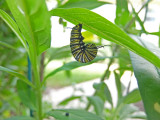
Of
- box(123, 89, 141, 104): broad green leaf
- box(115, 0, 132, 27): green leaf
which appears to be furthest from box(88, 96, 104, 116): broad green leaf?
box(115, 0, 132, 27): green leaf

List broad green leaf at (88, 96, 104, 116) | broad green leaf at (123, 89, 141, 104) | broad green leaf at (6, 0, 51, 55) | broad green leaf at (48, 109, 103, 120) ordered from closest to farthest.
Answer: broad green leaf at (6, 0, 51, 55) → broad green leaf at (48, 109, 103, 120) → broad green leaf at (123, 89, 141, 104) → broad green leaf at (88, 96, 104, 116)

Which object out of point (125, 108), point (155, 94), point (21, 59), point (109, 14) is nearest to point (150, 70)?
point (155, 94)

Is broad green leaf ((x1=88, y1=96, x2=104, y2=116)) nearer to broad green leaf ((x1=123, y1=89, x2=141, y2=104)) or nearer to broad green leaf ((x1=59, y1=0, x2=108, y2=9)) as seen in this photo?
broad green leaf ((x1=123, y1=89, x2=141, y2=104))

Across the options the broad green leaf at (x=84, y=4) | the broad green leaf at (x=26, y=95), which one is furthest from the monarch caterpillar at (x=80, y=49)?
the broad green leaf at (x=26, y=95)

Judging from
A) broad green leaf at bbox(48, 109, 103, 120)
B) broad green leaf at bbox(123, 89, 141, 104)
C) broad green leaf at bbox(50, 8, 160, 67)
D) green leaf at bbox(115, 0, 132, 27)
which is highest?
green leaf at bbox(115, 0, 132, 27)

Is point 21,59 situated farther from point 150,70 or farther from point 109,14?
point 150,70

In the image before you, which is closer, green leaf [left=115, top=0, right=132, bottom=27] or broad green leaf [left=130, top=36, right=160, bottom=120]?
broad green leaf [left=130, top=36, right=160, bottom=120]
